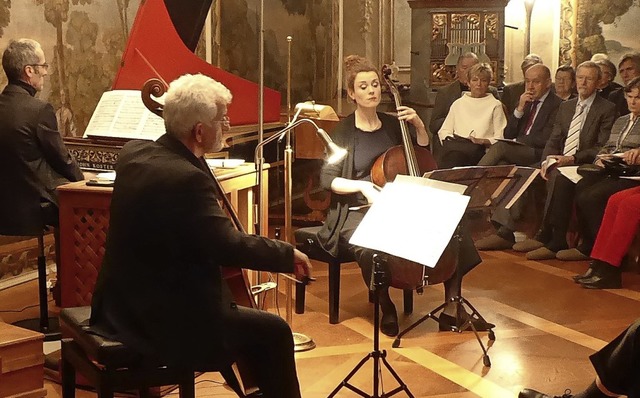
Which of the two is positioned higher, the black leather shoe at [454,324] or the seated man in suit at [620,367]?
the seated man in suit at [620,367]

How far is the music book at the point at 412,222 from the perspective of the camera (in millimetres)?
3385

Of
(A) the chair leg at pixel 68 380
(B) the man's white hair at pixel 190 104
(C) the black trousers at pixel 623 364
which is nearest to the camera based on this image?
(B) the man's white hair at pixel 190 104

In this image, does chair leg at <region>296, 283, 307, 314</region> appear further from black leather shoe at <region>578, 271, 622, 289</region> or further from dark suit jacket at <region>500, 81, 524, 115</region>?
dark suit jacket at <region>500, 81, 524, 115</region>

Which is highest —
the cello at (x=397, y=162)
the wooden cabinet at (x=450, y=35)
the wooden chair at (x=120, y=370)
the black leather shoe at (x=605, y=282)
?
the wooden cabinet at (x=450, y=35)

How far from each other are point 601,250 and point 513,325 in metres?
1.24

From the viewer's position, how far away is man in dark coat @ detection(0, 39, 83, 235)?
15.1ft

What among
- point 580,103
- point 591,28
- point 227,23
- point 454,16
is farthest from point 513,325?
point 591,28

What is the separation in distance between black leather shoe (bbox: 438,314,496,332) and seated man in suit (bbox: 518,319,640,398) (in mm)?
1391

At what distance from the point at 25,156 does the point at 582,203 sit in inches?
146

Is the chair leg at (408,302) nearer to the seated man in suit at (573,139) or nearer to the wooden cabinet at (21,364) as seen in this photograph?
the seated man in suit at (573,139)

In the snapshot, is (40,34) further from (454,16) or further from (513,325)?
(454,16)

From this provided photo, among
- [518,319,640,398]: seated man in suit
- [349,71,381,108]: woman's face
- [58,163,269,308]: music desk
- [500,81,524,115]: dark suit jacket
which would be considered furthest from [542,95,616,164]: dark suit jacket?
[58,163,269,308]: music desk

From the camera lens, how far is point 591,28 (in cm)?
1008

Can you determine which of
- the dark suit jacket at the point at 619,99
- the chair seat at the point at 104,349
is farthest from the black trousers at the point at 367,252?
the dark suit jacket at the point at 619,99
